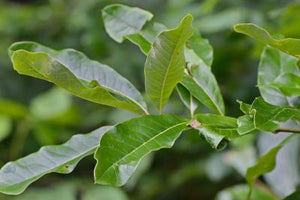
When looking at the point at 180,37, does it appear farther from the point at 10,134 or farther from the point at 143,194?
the point at 10,134

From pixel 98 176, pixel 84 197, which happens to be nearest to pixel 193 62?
pixel 98 176

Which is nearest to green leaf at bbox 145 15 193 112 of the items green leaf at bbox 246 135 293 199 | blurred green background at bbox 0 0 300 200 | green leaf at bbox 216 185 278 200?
green leaf at bbox 246 135 293 199

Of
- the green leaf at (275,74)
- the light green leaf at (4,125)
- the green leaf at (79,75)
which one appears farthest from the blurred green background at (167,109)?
the green leaf at (79,75)

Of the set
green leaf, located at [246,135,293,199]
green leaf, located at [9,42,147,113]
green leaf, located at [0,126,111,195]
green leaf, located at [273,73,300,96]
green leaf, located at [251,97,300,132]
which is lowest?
green leaf, located at [246,135,293,199]

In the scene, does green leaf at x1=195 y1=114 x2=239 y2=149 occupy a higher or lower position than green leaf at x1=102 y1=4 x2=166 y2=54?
lower

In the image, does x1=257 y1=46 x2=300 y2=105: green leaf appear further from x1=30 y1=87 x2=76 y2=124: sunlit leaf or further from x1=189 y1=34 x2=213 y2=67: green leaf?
x1=30 y1=87 x2=76 y2=124: sunlit leaf

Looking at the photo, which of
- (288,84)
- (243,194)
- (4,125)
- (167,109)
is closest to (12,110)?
(4,125)

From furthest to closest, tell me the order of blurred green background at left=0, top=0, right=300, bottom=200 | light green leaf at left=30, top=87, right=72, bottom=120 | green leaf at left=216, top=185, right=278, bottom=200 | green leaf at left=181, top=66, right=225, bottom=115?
1. light green leaf at left=30, top=87, right=72, bottom=120
2. blurred green background at left=0, top=0, right=300, bottom=200
3. green leaf at left=216, top=185, right=278, bottom=200
4. green leaf at left=181, top=66, right=225, bottom=115
